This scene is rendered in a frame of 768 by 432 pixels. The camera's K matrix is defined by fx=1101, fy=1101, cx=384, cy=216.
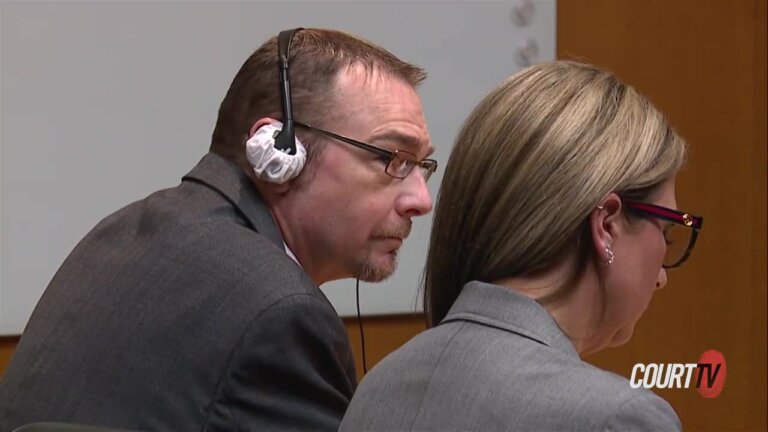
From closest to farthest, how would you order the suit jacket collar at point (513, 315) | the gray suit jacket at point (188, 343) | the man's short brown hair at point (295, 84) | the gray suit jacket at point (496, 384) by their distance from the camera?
the gray suit jacket at point (496, 384), the suit jacket collar at point (513, 315), the gray suit jacket at point (188, 343), the man's short brown hair at point (295, 84)

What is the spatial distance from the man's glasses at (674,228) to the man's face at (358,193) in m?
0.56

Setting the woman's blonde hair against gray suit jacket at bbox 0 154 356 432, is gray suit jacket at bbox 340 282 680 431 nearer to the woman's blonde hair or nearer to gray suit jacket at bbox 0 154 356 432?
the woman's blonde hair

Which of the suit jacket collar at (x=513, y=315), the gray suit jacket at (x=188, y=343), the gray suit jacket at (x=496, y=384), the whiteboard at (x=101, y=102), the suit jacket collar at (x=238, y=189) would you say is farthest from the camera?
the whiteboard at (x=101, y=102)

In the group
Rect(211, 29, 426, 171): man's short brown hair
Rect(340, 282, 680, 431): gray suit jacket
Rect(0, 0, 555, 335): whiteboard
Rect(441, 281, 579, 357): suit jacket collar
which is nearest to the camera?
Rect(340, 282, 680, 431): gray suit jacket

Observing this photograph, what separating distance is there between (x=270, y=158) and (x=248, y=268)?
23cm

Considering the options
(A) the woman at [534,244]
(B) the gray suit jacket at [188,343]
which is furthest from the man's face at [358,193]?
(A) the woman at [534,244]

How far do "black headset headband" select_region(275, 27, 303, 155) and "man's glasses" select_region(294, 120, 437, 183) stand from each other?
0.03 meters

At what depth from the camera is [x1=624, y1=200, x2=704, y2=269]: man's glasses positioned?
3.62ft

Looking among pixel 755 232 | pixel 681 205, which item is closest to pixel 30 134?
pixel 681 205

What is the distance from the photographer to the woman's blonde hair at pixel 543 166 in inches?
41.6

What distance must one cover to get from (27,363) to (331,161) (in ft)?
1.67

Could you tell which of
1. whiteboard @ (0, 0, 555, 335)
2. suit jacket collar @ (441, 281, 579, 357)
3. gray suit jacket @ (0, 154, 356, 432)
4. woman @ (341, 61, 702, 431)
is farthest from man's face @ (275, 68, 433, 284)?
whiteboard @ (0, 0, 555, 335)

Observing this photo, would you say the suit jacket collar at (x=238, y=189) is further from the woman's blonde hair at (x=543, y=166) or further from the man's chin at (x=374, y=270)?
the woman's blonde hair at (x=543, y=166)

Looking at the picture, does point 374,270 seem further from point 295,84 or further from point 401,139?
point 295,84
